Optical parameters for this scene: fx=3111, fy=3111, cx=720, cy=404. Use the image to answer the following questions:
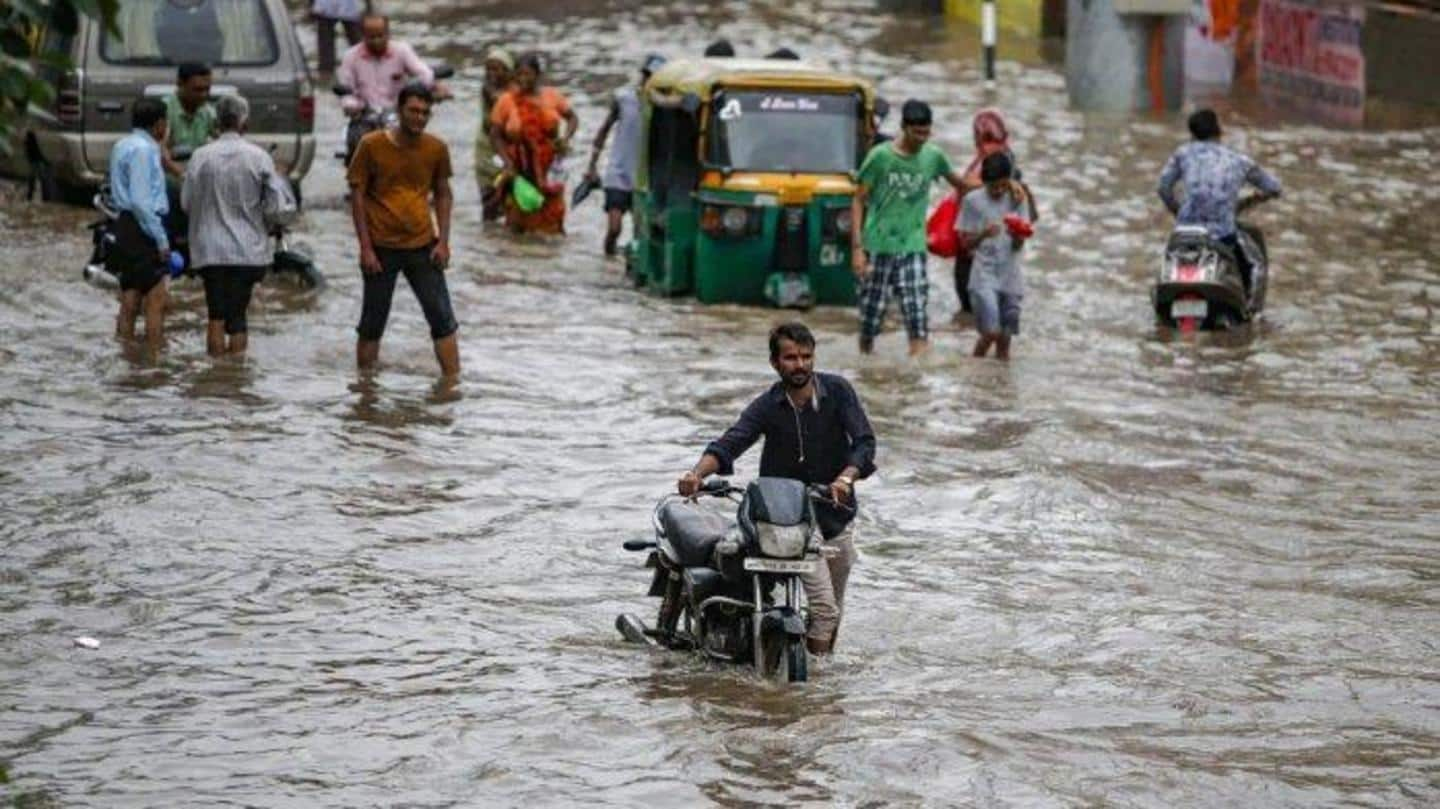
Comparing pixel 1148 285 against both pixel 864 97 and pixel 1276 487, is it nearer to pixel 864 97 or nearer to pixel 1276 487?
pixel 864 97

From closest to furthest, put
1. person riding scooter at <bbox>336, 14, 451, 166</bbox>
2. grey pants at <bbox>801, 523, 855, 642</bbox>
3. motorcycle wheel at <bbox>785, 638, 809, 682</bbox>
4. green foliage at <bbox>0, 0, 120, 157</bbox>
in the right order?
green foliage at <bbox>0, 0, 120, 157</bbox>
motorcycle wheel at <bbox>785, 638, 809, 682</bbox>
grey pants at <bbox>801, 523, 855, 642</bbox>
person riding scooter at <bbox>336, 14, 451, 166</bbox>

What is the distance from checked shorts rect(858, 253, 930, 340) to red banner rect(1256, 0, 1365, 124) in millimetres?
13429

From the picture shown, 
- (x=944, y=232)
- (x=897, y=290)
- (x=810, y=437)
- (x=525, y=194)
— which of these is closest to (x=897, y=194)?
(x=897, y=290)

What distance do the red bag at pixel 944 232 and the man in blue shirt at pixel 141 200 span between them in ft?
14.9

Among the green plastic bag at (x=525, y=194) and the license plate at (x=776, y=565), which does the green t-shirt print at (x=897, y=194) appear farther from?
the license plate at (x=776, y=565)

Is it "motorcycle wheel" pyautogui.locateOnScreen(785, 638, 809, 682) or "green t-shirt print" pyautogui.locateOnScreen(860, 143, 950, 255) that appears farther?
"green t-shirt print" pyautogui.locateOnScreen(860, 143, 950, 255)

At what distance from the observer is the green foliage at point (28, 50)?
6.84 m

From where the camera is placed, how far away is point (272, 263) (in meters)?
18.9

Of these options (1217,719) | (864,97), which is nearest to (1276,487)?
(1217,719)

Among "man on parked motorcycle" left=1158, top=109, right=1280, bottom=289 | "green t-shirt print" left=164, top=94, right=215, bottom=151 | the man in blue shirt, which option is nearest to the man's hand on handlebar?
the man in blue shirt

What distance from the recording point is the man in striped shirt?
16.7m

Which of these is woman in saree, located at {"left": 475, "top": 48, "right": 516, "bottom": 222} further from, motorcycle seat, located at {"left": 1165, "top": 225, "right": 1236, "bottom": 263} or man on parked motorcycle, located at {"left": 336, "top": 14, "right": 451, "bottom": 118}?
motorcycle seat, located at {"left": 1165, "top": 225, "right": 1236, "bottom": 263}

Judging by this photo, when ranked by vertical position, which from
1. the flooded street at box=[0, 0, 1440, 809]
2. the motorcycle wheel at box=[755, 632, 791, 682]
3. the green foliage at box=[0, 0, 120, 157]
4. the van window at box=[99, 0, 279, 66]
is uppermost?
the green foliage at box=[0, 0, 120, 157]

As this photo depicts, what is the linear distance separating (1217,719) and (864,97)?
34.1 ft
